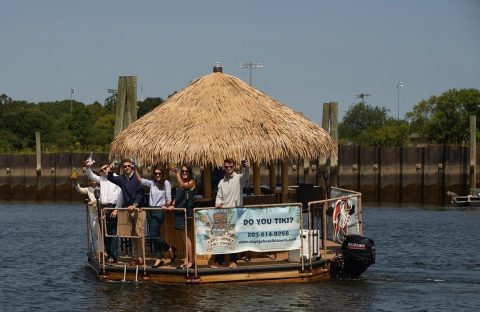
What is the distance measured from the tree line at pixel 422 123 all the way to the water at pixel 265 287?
42721 mm

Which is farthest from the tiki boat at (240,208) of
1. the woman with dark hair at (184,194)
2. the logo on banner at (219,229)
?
the woman with dark hair at (184,194)

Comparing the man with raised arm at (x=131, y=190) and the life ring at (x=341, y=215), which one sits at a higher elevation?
the man with raised arm at (x=131, y=190)

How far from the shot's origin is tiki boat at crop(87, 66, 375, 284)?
22438 mm

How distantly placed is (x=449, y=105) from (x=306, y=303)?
8082 cm

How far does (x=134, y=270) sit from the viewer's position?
75.9ft

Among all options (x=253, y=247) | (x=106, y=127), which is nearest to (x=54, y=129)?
(x=106, y=127)

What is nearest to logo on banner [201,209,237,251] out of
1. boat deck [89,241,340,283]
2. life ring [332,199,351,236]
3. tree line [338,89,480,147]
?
boat deck [89,241,340,283]

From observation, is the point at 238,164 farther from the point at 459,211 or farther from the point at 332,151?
the point at 459,211

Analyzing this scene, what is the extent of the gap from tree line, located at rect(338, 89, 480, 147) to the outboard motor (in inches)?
2085

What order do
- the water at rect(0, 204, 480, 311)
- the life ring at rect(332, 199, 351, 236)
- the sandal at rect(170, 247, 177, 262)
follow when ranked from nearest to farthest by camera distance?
the water at rect(0, 204, 480, 311) < the sandal at rect(170, 247, 177, 262) < the life ring at rect(332, 199, 351, 236)

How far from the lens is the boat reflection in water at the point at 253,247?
2231 centimetres

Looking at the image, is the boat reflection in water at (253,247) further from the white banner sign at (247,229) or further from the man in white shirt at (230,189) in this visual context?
the man in white shirt at (230,189)

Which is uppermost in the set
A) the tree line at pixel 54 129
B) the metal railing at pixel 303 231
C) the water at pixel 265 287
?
the tree line at pixel 54 129

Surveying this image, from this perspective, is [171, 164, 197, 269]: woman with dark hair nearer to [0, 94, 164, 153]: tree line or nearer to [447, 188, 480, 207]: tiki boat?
[447, 188, 480, 207]: tiki boat
